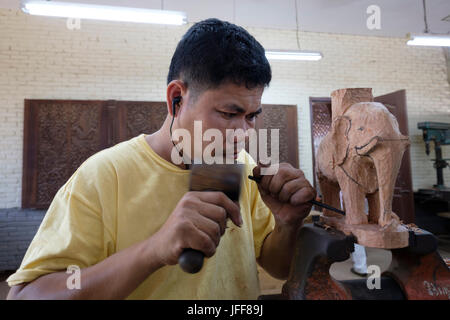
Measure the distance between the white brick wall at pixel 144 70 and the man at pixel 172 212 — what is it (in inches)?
176

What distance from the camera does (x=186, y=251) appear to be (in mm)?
693

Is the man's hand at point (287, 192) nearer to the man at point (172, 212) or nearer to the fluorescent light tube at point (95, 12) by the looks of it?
the man at point (172, 212)

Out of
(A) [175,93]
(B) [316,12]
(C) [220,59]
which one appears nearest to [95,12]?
(A) [175,93]

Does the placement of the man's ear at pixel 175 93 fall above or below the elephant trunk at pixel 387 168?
above

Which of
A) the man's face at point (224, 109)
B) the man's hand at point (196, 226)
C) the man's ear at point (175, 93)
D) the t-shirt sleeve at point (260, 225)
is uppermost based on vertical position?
the man's ear at point (175, 93)

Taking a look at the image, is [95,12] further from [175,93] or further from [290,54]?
[175,93]

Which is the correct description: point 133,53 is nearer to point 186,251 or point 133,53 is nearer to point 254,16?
point 254,16

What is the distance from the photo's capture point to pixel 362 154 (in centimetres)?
106

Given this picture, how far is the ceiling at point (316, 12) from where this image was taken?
4750 mm

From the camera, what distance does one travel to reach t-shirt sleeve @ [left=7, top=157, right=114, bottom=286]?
0.85 m

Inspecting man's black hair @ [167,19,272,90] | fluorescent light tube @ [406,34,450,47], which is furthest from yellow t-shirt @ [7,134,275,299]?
fluorescent light tube @ [406,34,450,47]

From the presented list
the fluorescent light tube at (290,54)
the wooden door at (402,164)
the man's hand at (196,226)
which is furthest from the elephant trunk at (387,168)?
the wooden door at (402,164)

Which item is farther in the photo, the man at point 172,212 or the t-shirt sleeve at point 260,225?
the t-shirt sleeve at point 260,225

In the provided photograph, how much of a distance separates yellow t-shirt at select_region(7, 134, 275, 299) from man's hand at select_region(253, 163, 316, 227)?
14cm
